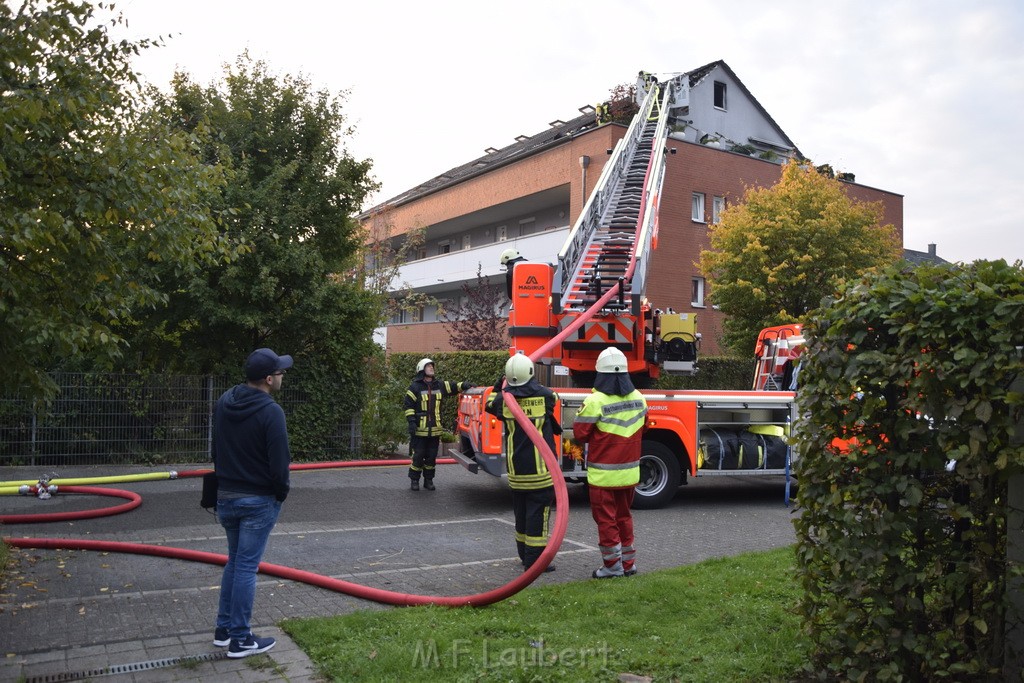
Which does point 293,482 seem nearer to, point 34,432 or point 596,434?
point 34,432

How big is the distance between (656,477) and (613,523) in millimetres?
4164

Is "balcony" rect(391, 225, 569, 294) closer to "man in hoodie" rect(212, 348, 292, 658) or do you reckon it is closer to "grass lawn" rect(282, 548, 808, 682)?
"grass lawn" rect(282, 548, 808, 682)

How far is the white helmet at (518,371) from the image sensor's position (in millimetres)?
7539

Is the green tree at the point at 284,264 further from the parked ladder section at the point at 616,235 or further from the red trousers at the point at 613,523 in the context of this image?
the red trousers at the point at 613,523

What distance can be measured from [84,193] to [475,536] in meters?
4.90

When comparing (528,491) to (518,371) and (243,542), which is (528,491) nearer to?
(518,371)

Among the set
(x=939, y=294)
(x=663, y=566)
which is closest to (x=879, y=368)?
(x=939, y=294)

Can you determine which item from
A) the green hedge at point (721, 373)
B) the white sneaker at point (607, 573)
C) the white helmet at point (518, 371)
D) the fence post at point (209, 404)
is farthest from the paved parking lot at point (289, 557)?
the green hedge at point (721, 373)

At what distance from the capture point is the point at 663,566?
Answer: 24.8 ft

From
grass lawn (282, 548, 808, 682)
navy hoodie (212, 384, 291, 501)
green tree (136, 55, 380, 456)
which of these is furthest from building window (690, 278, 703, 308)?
navy hoodie (212, 384, 291, 501)

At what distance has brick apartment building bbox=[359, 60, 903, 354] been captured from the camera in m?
27.8

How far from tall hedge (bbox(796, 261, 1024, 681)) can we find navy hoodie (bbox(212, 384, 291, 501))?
2.92 metres

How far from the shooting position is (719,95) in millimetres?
33625

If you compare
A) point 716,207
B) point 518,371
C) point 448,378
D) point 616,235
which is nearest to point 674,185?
point 716,207
